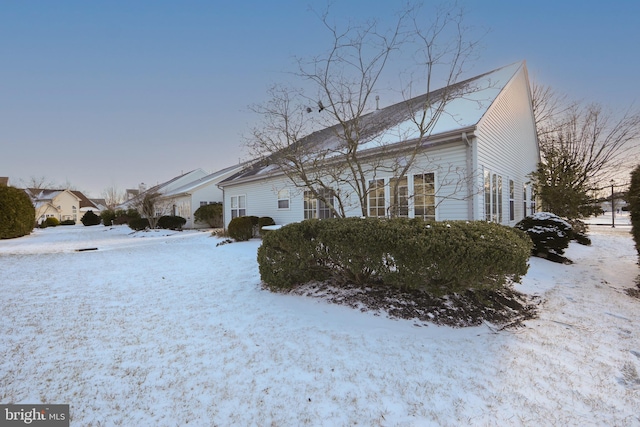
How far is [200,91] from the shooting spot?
1171 centimetres

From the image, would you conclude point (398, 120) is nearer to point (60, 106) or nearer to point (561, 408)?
point (561, 408)

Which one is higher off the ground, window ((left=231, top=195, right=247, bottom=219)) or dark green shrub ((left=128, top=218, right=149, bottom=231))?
window ((left=231, top=195, right=247, bottom=219))

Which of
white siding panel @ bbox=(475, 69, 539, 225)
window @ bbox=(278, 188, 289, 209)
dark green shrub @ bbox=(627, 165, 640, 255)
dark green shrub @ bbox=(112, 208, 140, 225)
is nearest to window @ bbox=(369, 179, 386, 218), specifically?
white siding panel @ bbox=(475, 69, 539, 225)

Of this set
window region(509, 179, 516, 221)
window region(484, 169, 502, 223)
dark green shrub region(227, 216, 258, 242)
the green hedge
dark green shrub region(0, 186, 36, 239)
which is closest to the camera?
the green hedge

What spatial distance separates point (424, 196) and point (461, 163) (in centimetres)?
133

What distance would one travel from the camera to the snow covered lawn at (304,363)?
6.77ft

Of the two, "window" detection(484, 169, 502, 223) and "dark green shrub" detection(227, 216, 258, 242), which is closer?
"window" detection(484, 169, 502, 223)

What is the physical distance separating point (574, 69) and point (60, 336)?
18.0 meters

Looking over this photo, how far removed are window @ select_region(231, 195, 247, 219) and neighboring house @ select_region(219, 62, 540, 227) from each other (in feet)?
10.9

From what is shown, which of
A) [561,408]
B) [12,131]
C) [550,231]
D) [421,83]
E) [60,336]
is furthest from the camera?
[12,131]

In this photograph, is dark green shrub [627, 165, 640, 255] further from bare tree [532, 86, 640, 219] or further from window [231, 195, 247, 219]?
window [231, 195, 247, 219]

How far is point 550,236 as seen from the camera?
7.29 meters

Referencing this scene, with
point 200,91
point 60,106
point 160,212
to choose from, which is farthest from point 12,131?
point 200,91

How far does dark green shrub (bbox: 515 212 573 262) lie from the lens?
720 cm
